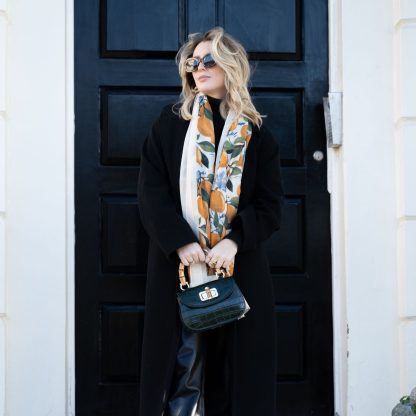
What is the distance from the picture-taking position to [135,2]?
13.3 ft

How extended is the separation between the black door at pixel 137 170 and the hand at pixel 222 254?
977 millimetres

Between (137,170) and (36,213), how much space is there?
55 centimetres

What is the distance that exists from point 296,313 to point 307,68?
1265 mm

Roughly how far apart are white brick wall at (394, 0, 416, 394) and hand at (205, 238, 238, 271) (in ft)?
3.69

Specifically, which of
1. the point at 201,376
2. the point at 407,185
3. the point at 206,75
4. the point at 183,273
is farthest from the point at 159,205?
the point at 407,185

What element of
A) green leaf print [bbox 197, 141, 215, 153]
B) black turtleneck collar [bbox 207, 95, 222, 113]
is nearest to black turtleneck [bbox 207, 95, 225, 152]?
black turtleneck collar [bbox 207, 95, 222, 113]

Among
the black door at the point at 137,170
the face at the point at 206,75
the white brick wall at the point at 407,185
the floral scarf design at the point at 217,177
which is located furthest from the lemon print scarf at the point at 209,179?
the white brick wall at the point at 407,185

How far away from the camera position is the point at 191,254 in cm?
304

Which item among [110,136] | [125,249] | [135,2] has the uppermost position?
[135,2]

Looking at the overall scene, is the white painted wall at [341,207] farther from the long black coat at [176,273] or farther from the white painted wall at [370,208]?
the long black coat at [176,273]

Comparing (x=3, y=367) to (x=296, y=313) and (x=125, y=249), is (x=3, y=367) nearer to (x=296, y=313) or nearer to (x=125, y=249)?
(x=125, y=249)

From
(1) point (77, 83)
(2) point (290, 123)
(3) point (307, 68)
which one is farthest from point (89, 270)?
(3) point (307, 68)

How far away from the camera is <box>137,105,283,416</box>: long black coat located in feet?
10.3

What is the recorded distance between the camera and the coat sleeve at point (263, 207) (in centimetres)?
313
